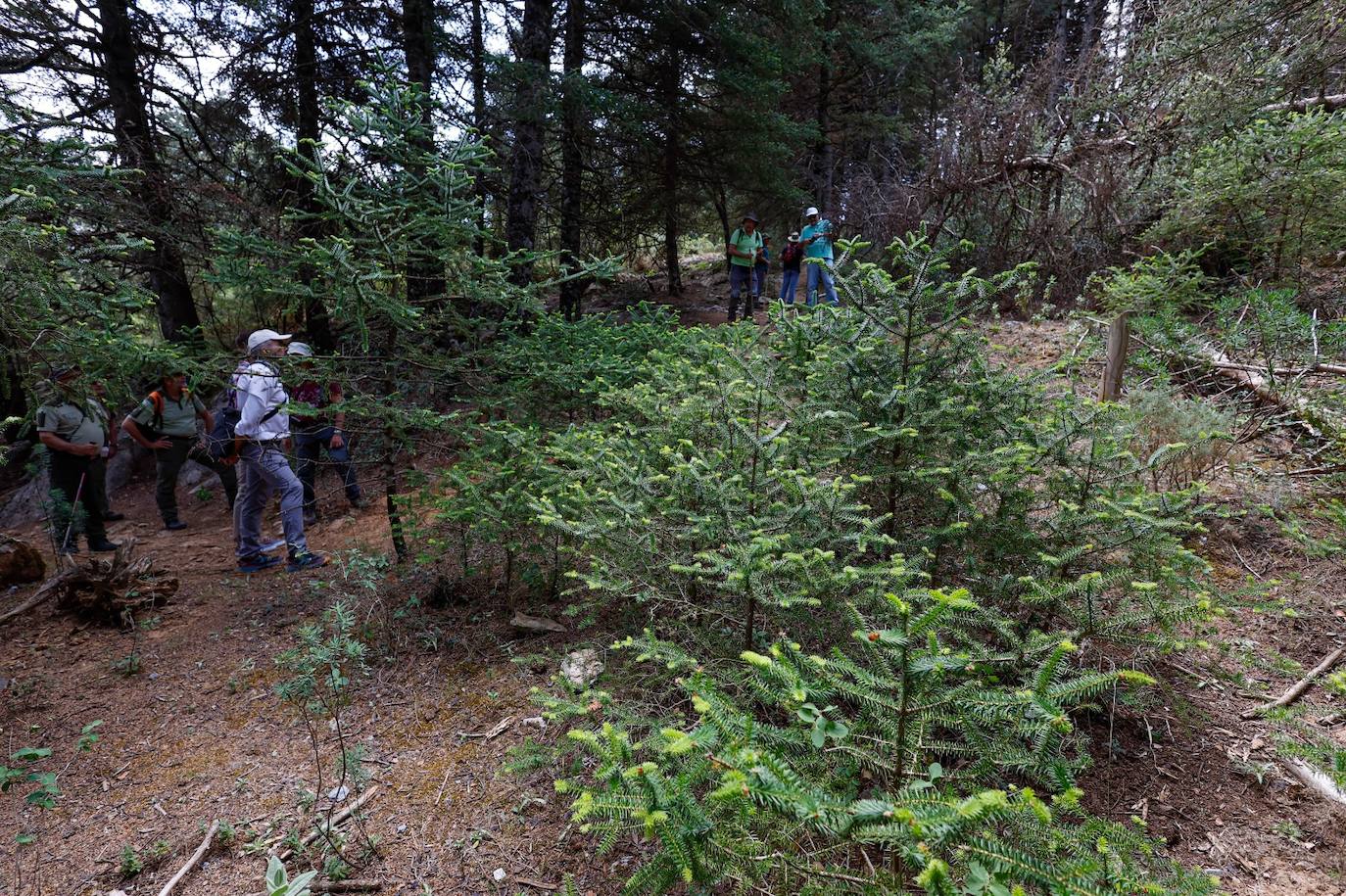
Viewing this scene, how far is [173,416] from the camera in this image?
283 inches

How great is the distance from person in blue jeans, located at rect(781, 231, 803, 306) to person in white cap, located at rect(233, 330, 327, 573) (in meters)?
7.36

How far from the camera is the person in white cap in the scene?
496 cm

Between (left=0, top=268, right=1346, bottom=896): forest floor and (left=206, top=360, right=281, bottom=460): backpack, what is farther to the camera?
(left=206, top=360, right=281, bottom=460): backpack

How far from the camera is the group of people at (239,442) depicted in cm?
465

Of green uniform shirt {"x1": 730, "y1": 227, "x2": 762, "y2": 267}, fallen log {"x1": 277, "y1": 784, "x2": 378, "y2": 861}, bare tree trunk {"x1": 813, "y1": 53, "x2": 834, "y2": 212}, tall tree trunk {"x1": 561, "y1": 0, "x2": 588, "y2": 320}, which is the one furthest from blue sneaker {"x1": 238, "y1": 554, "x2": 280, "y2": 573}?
bare tree trunk {"x1": 813, "y1": 53, "x2": 834, "y2": 212}

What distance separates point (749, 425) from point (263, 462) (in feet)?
14.6

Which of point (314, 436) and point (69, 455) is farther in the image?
point (314, 436)

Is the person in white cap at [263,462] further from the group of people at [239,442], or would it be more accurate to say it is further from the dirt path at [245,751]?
the dirt path at [245,751]

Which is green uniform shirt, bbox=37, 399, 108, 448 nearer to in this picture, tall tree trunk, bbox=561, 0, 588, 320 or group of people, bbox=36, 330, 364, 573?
group of people, bbox=36, 330, 364, 573

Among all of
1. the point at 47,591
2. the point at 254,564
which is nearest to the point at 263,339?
the point at 254,564

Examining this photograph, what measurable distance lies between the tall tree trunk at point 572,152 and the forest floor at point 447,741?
17.9 ft

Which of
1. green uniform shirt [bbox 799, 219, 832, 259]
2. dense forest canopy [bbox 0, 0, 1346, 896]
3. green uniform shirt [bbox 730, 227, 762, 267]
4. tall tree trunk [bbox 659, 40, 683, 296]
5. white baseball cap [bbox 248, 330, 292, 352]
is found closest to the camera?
dense forest canopy [bbox 0, 0, 1346, 896]

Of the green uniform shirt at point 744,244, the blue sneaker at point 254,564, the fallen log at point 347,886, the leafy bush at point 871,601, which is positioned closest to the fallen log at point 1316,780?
the leafy bush at point 871,601

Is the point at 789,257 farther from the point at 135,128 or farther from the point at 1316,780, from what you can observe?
the point at 1316,780
